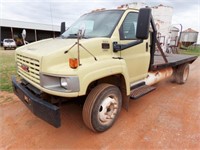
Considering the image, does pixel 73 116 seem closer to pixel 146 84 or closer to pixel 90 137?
pixel 90 137

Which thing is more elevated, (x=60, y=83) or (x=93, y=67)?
(x=93, y=67)

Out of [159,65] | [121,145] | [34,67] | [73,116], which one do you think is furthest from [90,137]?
[159,65]

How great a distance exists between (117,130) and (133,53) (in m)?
1.61

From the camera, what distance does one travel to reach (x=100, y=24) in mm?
3506

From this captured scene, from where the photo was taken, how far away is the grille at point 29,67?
267 centimetres

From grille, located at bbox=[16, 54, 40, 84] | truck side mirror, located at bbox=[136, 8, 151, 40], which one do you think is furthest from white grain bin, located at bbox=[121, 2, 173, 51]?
grille, located at bbox=[16, 54, 40, 84]

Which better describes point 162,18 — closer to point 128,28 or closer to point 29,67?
point 128,28

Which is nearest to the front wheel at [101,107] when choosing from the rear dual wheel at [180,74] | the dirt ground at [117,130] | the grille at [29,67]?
the dirt ground at [117,130]

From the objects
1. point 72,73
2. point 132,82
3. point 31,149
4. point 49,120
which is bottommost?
point 31,149

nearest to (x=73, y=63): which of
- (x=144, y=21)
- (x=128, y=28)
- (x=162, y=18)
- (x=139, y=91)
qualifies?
(x=144, y=21)

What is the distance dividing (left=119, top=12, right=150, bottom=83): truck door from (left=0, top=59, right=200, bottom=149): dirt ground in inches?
35.8

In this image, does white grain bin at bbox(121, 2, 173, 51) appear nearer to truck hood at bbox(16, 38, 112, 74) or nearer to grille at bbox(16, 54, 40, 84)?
truck hood at bbox(16, 38, 112, 74)

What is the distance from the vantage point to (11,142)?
9.47 feet

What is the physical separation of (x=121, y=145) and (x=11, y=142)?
5.99 feet
